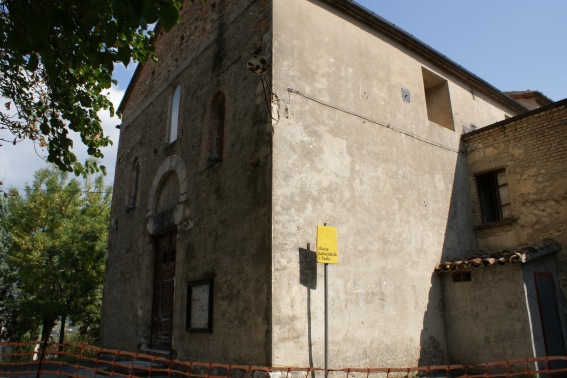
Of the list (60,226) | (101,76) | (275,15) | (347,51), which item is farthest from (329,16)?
(60,226)

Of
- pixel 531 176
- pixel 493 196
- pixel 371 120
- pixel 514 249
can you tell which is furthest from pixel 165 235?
pixel 531 176

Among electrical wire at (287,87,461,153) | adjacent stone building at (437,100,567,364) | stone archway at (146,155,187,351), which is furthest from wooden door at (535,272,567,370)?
stone archway at (146,155,187,351)

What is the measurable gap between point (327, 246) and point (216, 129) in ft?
11.7

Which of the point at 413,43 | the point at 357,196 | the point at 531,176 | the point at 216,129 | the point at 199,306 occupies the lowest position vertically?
the point at 199,306

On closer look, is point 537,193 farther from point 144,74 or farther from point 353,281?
point 144,74

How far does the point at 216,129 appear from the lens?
351 inches


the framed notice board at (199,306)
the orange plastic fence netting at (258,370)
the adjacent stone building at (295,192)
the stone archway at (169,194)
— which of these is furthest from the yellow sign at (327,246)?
the stone archway at (169,194)

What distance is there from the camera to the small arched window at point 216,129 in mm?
8766

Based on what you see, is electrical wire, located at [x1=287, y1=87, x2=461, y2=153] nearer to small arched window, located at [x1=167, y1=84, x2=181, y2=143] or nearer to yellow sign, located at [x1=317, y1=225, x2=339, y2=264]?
yellow sign, located at [x1=317, y1=225, x2=339, y2=264]

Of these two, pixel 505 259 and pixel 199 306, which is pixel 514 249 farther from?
pixel 199 306

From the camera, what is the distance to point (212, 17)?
9.79m

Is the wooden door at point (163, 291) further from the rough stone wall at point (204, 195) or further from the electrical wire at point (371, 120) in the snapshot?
the electrical wire at point (371, 120)

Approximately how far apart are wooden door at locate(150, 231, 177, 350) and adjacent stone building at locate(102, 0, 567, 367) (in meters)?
0.05

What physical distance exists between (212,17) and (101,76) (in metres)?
3.51
